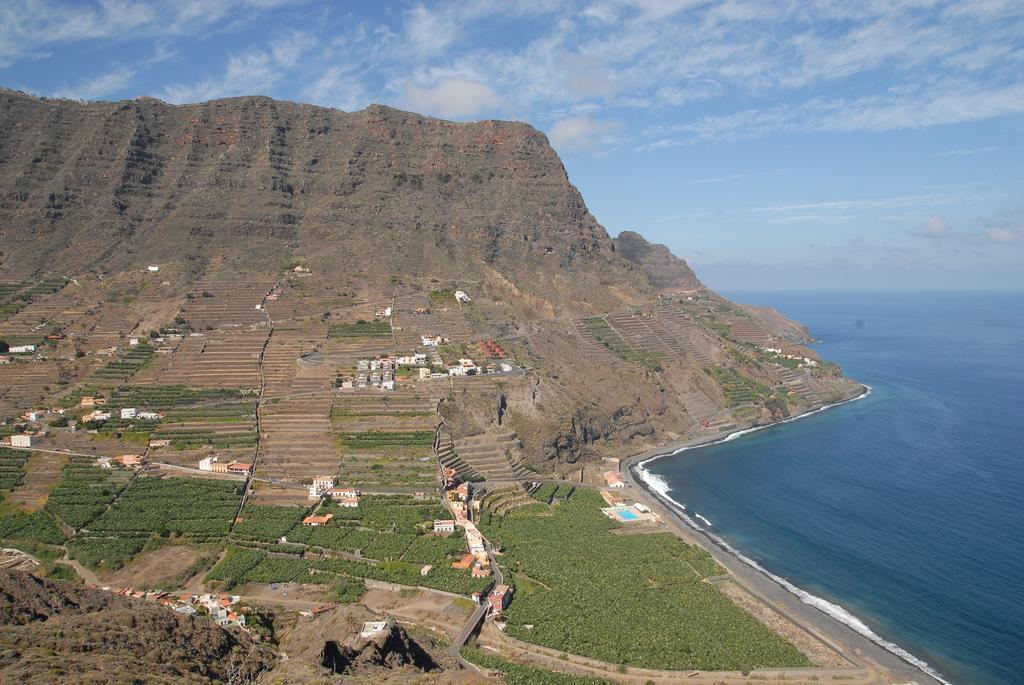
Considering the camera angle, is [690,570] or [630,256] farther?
[630,256]


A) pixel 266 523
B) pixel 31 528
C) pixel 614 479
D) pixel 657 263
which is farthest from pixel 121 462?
pixel 657 263

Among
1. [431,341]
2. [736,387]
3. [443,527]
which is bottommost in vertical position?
[443,527]

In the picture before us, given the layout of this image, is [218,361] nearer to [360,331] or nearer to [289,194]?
[360,331]

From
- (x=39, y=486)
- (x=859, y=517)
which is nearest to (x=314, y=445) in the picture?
(x=39, y=486)

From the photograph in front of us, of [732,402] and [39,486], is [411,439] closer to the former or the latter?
[39,486]

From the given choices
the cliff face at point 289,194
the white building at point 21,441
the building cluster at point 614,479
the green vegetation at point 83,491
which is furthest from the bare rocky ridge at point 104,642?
the cliff face at point 289,194
